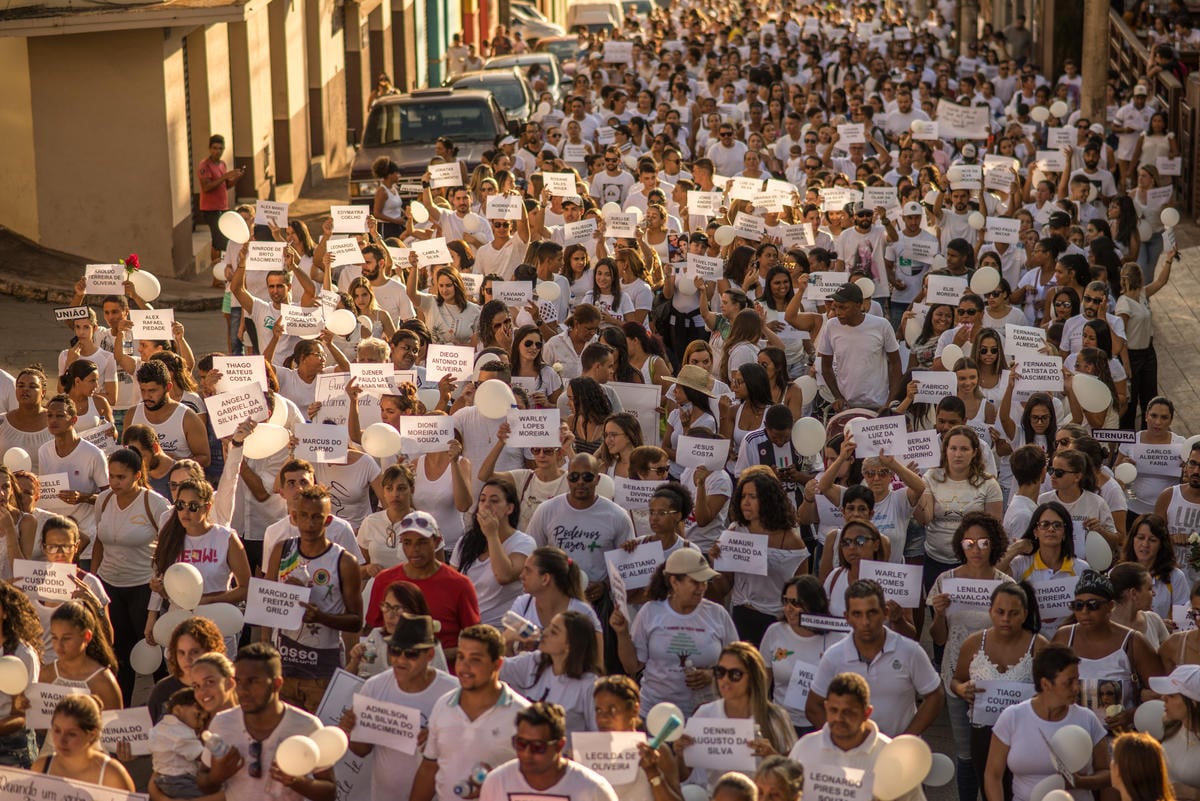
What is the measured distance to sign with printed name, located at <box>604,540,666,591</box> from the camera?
8445 millimetres

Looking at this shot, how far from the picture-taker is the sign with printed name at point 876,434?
9531 millimetres

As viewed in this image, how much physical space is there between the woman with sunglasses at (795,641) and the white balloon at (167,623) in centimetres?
273

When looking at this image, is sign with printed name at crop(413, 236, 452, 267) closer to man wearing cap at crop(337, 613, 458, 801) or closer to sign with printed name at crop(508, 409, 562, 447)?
sign with printed name at crop(508, 409, 562, 447)

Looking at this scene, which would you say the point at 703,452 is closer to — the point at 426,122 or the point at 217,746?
the point at 217,746

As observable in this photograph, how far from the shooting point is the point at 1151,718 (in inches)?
286

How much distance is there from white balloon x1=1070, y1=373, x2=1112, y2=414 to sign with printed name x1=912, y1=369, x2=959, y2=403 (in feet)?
2.54

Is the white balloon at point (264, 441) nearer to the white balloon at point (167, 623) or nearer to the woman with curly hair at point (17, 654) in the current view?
the white balloon at point (167, 623)

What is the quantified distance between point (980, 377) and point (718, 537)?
9.01 ft

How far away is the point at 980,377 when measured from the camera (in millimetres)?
11344

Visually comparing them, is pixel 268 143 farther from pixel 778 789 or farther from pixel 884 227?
pixel 778 789

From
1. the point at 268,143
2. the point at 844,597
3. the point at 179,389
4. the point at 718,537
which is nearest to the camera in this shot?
the point at 844,597

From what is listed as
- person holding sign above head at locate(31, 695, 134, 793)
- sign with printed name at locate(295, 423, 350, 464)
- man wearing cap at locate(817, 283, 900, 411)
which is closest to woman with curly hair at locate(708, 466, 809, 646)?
sign with printed name at locate(295, 423, 350, 464)

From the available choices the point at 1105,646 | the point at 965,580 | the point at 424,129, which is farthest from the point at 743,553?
the point at 424,129

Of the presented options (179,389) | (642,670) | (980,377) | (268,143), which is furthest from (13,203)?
(642,670)
